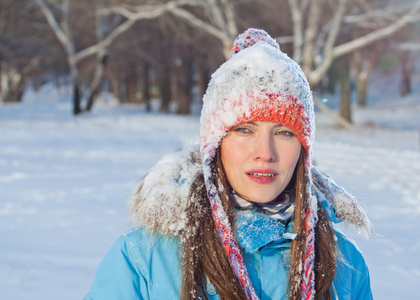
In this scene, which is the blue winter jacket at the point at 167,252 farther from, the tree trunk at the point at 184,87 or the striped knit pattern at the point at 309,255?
the tree trunk at the point at 184,87

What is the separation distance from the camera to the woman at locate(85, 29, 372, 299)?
1.66 metres

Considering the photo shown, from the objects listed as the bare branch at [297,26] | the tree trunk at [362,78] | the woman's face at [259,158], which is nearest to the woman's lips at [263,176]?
the woman's face at [259,158]

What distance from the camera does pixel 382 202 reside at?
6.08 metres

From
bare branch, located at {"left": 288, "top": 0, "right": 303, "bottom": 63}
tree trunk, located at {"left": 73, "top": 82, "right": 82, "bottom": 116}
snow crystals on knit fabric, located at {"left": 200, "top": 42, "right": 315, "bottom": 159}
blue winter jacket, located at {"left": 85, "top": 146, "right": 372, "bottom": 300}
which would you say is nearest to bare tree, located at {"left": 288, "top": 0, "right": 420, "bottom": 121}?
bare branch, located at {"left": 288, "top": 0, "right": 303, "bottom": 63}

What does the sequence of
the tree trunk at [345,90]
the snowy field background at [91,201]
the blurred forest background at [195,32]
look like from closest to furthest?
the snowy field background at [91,201]
the blurred forest background at [195,32]
the tree trunk at [345,90]

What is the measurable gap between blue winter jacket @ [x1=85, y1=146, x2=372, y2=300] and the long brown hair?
0.04 metres

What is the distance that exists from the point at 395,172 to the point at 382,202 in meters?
2.20

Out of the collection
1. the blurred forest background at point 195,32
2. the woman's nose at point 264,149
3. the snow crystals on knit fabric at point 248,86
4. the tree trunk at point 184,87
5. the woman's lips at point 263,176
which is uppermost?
the blurred forest background at point 195,32

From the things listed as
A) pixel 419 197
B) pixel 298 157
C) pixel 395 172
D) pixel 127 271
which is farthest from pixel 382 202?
pixel 127 271

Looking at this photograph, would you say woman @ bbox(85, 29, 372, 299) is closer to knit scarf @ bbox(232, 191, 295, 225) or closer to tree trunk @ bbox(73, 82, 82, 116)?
knit scarf @ bbox(232, 191, 295, 225)

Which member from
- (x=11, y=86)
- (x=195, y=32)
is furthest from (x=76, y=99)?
(x=11, y=86)

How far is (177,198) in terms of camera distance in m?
1.74

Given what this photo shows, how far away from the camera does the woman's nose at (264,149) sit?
1.72 meters

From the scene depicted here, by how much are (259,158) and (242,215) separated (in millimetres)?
227
